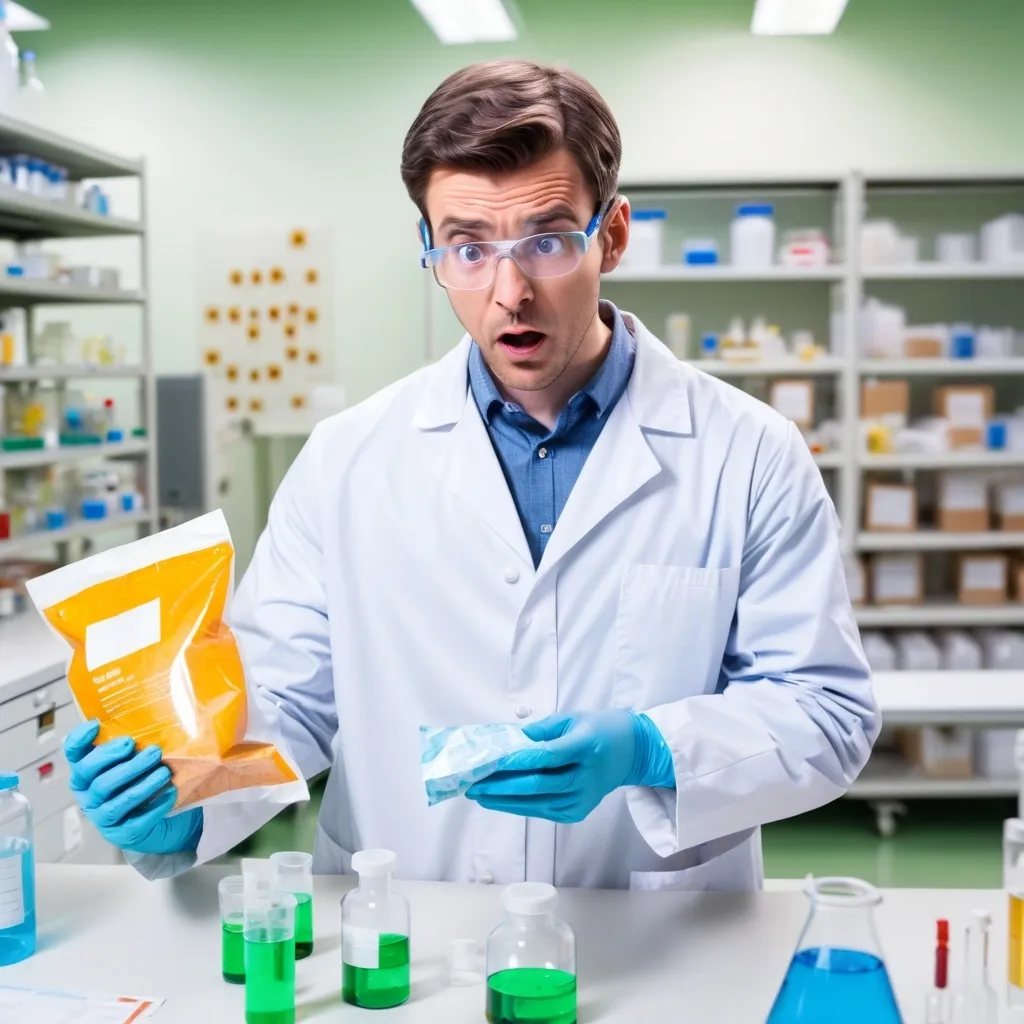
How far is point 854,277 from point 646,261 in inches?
28.5

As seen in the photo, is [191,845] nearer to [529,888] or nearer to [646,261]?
[529,888]

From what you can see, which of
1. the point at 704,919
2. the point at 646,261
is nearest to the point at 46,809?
the point at 704,919

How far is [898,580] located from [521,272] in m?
3.29

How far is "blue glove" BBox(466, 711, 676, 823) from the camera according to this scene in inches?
45.7

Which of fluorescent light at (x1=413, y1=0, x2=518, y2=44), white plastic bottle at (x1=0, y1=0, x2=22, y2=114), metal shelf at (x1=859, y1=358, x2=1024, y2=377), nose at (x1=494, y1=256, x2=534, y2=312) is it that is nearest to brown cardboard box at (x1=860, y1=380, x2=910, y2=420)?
metal shelf at (x1=859, y1=358, x2=1024, y2=377)

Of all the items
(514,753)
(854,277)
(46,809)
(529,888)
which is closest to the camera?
(529,888)

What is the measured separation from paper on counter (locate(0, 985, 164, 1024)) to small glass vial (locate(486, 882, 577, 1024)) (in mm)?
332

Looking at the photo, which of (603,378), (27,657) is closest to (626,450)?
(603,378)

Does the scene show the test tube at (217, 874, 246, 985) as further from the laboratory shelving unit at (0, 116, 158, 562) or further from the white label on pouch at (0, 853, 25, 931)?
the laboratory shelving unit at (0, 116, 158, 562)

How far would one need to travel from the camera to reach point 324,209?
16.7 ft

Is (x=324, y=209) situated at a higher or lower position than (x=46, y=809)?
higher

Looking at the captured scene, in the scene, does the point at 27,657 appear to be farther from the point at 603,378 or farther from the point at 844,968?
the point at 844,968

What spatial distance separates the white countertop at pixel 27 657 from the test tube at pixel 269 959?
60.1 inches

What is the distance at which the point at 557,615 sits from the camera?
1.41 meters
